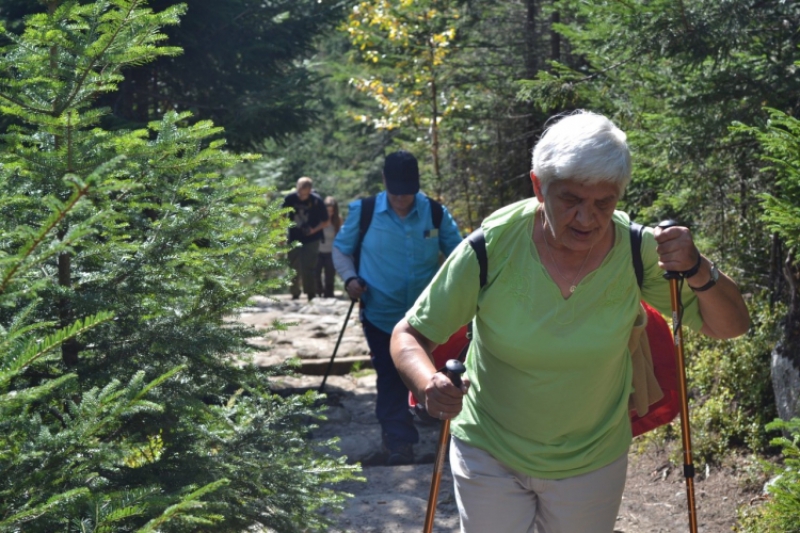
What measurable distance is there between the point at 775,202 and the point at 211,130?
2501 millimetres

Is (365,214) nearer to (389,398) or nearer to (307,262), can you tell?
(389,398)

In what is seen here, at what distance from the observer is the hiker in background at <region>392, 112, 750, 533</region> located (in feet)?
9.75

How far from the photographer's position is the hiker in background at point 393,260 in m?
6.89

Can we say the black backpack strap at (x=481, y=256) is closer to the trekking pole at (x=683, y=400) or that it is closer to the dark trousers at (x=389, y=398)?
the trekking pole at (x=683, y=400)

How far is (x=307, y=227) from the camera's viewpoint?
48.2 ft

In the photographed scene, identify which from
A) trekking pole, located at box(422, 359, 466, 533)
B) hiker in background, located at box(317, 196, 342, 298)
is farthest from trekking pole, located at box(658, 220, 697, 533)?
hiker in background, located at box(317, 196, 342, 298)

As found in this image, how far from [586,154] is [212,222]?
175cm

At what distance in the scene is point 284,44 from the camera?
33.0 feet

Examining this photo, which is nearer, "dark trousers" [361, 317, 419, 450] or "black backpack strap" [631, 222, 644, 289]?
"black backpack strap" [631, 222, 644, 289]

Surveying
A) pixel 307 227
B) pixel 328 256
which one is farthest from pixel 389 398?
pixel 328 256

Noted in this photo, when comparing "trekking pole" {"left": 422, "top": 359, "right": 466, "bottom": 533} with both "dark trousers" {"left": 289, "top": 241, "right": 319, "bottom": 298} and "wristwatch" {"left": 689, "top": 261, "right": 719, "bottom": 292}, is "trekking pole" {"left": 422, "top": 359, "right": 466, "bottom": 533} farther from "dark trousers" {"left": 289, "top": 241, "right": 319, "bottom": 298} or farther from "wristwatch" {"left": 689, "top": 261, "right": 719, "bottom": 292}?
"dark trousers" {"left": 289, "top": 241, "right": 319, "bottom": 298}

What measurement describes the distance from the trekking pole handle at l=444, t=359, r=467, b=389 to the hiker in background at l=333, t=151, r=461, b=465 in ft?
13.0

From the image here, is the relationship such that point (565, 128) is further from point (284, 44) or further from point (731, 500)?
point (284, 44)

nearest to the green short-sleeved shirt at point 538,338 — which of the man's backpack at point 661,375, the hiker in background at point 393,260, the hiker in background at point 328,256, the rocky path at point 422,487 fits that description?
the man's backpack at point 661,375
